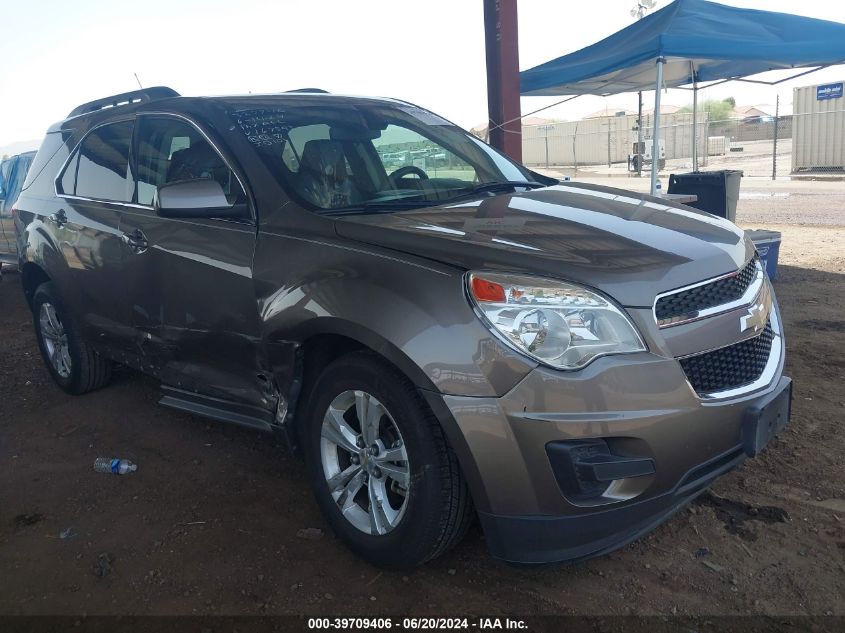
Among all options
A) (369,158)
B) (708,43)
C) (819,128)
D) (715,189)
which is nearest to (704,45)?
(708,43)

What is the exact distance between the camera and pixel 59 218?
14.4ft

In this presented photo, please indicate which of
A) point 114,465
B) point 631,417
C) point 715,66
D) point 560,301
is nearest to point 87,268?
point 114,465

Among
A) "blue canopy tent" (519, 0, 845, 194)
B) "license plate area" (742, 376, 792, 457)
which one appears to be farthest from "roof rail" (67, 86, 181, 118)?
"blue canopy tent" (519, 0, 845, 194)

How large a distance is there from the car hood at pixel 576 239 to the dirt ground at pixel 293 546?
105cm

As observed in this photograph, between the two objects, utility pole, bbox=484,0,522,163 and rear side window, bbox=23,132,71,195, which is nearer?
rear side window, bbox=23,132,71,195

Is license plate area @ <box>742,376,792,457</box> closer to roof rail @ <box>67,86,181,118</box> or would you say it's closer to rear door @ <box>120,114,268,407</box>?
rear door @ <box>120,114,268,407</box>

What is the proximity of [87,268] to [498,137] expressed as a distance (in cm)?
551

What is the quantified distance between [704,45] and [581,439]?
6614 mm

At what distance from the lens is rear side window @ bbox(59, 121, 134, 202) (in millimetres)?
3932

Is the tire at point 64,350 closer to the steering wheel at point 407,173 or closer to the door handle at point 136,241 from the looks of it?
the door handle at point 136,241

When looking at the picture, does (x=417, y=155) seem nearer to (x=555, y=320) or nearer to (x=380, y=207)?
(x=380, y=207)

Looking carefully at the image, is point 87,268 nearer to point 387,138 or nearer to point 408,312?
point 387,138

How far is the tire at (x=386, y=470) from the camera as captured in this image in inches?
95.3

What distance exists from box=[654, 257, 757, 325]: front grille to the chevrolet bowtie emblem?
0.07 metres
